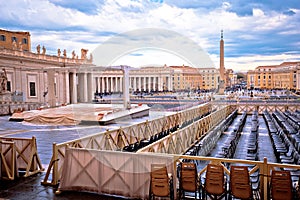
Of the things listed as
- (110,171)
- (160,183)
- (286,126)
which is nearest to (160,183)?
(160,183)

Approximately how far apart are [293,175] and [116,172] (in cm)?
404

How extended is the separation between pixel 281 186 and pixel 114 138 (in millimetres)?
6509

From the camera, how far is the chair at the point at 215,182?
5.60 meters

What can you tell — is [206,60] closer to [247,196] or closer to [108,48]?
[108,48]

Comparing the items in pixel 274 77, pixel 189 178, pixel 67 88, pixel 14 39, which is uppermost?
pixel 14 39

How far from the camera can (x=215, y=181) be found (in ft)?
18.4

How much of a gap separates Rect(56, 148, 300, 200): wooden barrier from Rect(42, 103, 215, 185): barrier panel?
59 centimetres

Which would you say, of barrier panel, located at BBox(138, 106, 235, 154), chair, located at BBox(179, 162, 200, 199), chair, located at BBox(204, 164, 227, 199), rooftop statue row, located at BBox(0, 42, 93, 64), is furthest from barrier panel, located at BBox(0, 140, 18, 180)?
rooftop statue row, located at BBox(0, 42, 93, 64)

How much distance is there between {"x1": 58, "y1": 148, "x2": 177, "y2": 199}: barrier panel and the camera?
6131 mm

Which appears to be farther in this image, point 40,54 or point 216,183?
point 40,54

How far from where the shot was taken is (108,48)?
8039 mm

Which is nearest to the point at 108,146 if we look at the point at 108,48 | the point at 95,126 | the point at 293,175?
the point at 108,48

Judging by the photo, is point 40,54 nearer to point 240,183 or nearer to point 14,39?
point 14,39

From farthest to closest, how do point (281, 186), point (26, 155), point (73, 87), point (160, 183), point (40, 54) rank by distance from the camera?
point (73, 87), point (40, 54), point (26, 155), point (160, 183), point (281, 186)
